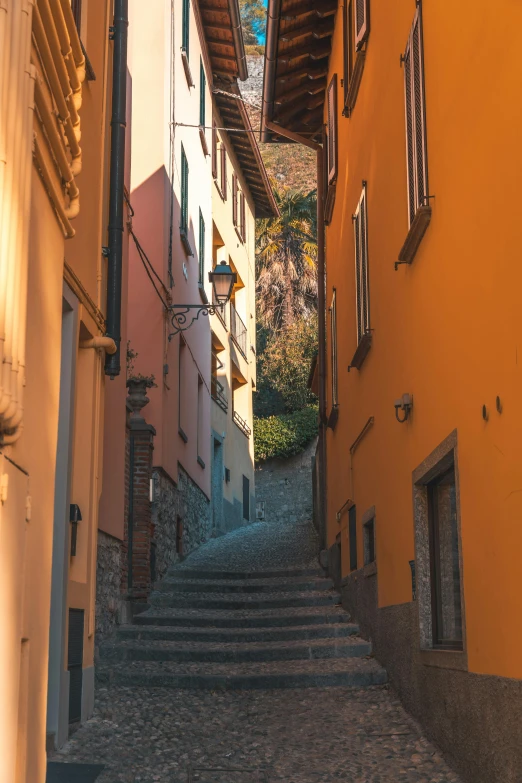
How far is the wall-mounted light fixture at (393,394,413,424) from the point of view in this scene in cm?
684

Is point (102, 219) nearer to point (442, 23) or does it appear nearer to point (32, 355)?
point (442, 23)

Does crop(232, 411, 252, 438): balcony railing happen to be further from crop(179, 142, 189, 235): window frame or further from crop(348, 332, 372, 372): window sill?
crop(348, 332, 372, 372): window sill

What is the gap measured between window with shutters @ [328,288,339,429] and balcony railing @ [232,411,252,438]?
965cm

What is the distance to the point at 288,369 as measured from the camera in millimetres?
31625

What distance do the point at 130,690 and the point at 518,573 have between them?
5040 millimetres

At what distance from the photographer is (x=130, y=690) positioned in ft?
27.3

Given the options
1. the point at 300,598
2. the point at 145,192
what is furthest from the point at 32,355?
the point at 145,192

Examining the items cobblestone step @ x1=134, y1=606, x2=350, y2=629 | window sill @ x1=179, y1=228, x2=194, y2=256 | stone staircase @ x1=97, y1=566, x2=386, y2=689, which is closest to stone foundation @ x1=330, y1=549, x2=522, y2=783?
stone staircase @ x1=97, y1=566, x2=386, y2=689

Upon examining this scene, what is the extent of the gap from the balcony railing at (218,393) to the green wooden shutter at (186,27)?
256 inches

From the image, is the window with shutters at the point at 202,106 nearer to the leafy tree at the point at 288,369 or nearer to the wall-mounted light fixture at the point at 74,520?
the wall-mounted light fixture at the point at 74,520

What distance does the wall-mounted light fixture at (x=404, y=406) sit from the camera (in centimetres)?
684

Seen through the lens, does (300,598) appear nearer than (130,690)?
No

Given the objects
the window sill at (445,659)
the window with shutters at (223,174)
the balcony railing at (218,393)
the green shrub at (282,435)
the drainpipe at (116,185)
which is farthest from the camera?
the green shrub at (282,435)

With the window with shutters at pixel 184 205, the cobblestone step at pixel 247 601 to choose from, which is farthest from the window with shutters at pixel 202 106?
the cobblestone step at pixel 247 601
